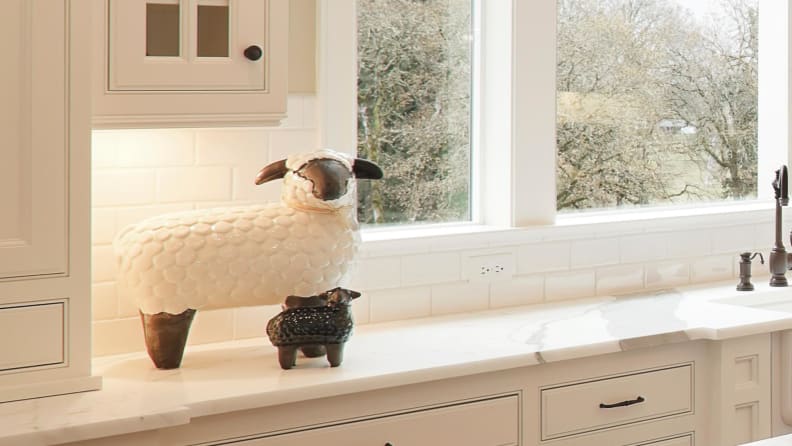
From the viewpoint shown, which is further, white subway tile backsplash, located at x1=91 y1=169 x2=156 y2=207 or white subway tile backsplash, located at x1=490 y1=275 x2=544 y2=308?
white subway tile backsplash, located at x1=490 y1=275 x2=544 y2=308

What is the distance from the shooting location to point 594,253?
3.71 meters

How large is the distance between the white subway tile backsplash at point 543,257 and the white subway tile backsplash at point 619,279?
0.53 ft

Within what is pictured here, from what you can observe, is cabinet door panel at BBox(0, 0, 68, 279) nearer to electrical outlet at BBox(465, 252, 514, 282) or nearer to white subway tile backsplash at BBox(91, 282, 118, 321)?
white subway tile backsplash at BBox(91, 282, 118, 321)

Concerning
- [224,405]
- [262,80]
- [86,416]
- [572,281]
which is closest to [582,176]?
[572,281]

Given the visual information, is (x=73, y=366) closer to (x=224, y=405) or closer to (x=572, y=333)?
(x=224, y=405)

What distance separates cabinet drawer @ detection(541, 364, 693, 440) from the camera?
289 cm

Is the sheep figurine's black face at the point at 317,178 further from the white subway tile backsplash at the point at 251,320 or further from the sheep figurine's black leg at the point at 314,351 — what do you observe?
the white subway tile backsplash at the point at 251,320

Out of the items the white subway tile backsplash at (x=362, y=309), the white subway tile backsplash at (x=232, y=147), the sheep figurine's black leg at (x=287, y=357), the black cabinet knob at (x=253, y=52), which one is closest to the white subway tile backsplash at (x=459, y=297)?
the white subway tile backsplash at (x=362, y=309)

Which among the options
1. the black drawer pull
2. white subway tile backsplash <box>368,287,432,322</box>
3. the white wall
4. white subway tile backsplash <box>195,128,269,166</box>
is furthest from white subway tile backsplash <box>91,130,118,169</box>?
the black drawer pull

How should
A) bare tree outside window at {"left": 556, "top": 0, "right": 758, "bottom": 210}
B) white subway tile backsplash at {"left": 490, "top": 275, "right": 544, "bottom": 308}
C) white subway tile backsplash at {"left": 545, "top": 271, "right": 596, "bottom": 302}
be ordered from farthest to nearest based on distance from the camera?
bare tree outside window at {"left": 556, "top": 0, "right": 758, "bottom": 210}
white subway tile backsplash at {"left": 545, "top": 271, "right": 596, "bottom": 302}
white subway tile backsplash at {"left": 490, "top": 275, "right": 544, "bottom": 308}

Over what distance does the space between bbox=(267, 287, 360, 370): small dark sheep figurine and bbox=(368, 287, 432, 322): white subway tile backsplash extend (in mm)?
565

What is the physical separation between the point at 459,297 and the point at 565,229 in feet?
1.48

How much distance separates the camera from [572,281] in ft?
12.0

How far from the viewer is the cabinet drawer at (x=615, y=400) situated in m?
2.89
